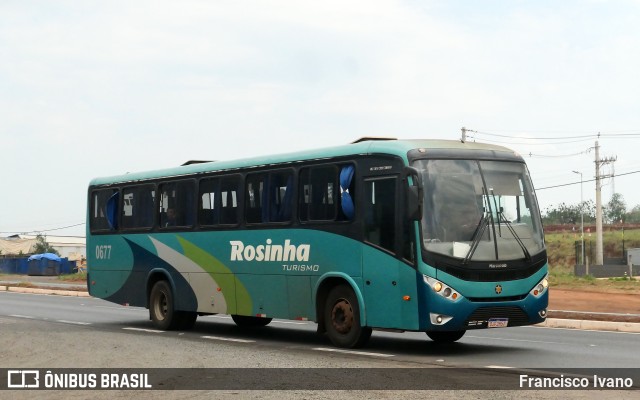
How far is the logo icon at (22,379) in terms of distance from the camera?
39.9ft

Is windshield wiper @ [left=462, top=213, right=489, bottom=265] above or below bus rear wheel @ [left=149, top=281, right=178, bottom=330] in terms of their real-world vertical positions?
above

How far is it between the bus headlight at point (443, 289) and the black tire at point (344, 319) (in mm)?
1674

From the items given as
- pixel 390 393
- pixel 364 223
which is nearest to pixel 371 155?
pixel 364 223

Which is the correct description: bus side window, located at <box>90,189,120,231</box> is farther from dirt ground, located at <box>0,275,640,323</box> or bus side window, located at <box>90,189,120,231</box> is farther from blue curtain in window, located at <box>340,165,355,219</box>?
dirt ground, located at <box>0,275,640,323</box>

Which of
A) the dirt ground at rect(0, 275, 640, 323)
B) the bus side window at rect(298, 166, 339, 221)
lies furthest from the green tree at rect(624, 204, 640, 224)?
the bus side window at rect(298, 166, 339, 221)

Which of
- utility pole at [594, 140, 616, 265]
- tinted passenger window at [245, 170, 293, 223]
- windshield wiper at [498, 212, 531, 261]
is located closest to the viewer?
windshield wiper at [498, 212, 531, 261]

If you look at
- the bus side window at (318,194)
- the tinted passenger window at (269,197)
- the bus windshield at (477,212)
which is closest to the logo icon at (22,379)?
the bus side window at (318,194)

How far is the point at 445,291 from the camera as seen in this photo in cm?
1498

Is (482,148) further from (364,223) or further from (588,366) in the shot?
(588,366)

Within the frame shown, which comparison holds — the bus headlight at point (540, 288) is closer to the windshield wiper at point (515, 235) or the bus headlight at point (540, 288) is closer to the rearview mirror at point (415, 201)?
the windshield wiper at point (515, 235)

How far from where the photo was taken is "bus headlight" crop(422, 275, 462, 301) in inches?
589

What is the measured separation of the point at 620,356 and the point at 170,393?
7312 millimetres

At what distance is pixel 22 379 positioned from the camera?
12766mm

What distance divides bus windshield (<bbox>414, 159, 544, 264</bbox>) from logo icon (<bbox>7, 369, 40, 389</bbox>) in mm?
5788
